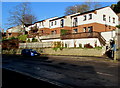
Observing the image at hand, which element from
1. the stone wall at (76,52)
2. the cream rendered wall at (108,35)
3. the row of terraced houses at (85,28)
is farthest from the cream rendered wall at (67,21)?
the cream rendered wall at (108,35)

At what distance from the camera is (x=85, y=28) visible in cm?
3834

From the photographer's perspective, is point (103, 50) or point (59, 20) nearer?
point (103, 50)

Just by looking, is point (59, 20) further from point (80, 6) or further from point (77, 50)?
point (80, 6)

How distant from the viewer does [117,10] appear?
54.7 metres

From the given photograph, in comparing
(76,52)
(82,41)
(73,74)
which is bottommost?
(73,74)

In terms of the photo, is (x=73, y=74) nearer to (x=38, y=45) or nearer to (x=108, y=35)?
(x=108, y=35)

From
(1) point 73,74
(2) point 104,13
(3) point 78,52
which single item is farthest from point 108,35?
(1) point 73,74

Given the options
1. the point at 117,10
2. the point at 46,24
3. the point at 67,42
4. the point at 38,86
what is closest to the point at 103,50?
the point at 67,42

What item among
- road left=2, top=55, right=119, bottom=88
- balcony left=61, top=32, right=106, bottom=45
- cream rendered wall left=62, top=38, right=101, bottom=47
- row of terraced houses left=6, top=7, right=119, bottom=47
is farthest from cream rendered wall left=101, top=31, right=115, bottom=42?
road left=2, top=55, right=119, bottom=88

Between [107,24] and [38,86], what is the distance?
36.3 meters

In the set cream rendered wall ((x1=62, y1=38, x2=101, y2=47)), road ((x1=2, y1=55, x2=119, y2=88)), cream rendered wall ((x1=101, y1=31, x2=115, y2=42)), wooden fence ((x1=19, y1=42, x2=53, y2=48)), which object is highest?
cream rendered wall ((x1=101, y1=31, x2=115, y2=42))

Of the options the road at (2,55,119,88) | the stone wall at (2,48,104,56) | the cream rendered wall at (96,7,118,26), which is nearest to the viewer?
the road at (2,55,119,88)

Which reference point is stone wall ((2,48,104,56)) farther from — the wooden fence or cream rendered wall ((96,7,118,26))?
cream rendered wall ((96,7,118,26))

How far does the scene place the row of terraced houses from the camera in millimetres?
29000
